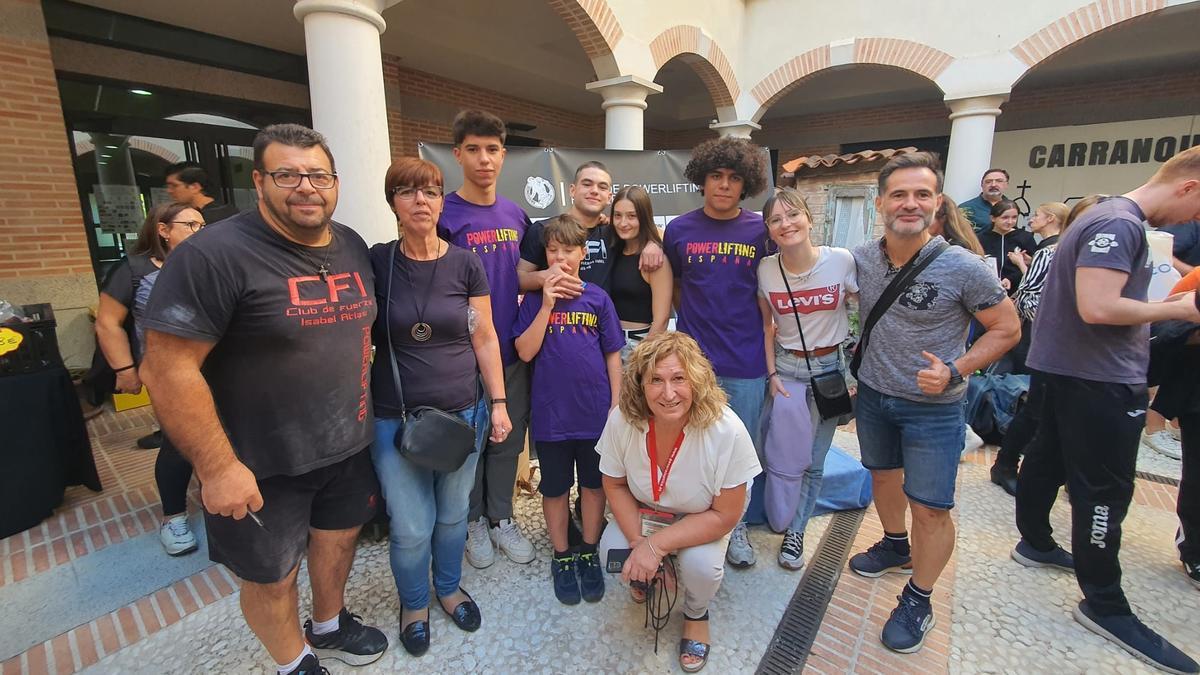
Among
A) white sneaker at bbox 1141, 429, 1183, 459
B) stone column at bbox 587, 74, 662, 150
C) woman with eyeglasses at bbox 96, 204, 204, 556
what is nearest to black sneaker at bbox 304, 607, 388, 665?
woman with eyeglasses at bbox 96, 204, 204, 556

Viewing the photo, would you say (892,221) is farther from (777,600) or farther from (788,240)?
(777,600)

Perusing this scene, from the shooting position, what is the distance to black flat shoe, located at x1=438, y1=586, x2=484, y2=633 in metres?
2.24

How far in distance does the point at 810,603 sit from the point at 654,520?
93cm

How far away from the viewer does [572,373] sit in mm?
2404

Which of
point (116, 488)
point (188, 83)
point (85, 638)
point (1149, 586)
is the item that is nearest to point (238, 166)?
point (188, 83)

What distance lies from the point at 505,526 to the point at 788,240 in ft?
6.70

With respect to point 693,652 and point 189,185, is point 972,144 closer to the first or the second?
point 693,652

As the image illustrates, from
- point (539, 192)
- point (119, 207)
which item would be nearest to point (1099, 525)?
point (539, 192)

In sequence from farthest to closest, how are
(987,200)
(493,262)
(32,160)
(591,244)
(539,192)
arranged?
(987,200) < (539,192) < (32,160) < (591,244) < (493,262)

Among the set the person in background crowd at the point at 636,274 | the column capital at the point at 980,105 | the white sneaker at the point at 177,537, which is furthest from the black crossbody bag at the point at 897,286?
the column capital at the point at 980,105

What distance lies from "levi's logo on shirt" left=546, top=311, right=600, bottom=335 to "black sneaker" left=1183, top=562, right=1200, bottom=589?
3200 millimetres

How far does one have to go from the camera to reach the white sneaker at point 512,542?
273 centimetres

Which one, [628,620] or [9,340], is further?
[9,340]

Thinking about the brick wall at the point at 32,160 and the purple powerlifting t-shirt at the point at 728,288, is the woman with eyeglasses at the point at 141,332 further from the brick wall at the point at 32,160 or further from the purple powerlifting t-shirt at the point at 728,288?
the brick wall at the point at 32,160
